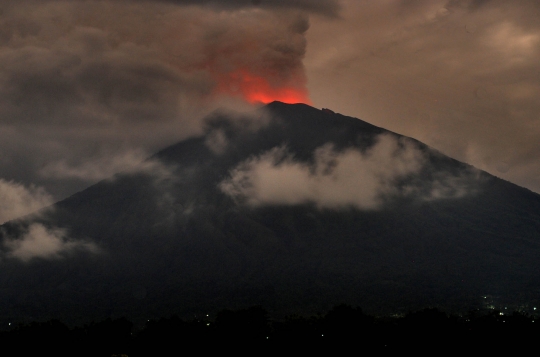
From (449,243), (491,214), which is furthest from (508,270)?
(491,214)

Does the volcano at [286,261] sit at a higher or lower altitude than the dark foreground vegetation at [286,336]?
higher

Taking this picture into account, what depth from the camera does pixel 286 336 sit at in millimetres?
67625

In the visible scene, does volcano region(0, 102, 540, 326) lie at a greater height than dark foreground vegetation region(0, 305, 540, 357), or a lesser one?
greater

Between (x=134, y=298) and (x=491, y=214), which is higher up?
(x=491, y=214)

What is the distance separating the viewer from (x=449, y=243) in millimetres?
167625

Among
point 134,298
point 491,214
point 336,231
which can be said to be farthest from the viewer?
point 491,214

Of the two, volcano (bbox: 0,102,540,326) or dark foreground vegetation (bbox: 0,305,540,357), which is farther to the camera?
volcano (bbox: 0,102,540,326)

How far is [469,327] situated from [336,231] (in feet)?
362

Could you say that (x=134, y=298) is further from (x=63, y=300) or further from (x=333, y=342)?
(x=333, y=342)

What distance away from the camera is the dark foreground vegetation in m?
64.1

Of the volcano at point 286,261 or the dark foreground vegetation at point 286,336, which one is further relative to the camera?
the volcano at point 286,261

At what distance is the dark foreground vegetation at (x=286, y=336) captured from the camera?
6412 cm

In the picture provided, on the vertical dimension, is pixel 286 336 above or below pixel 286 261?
below

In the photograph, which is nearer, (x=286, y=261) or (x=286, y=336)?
(x=286, y=336)
